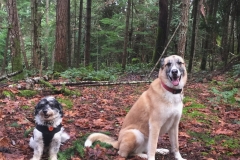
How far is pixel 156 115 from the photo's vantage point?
168 inches

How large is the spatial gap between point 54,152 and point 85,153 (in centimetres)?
51

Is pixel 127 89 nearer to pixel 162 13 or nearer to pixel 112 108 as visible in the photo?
pixel 112 108

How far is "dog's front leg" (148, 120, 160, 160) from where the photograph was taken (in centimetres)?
427

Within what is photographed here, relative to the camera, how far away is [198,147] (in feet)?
16.6

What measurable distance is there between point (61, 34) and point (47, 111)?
1133 centimetres

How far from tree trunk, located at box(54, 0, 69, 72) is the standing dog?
10.9m

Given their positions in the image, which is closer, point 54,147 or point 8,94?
point 54,147

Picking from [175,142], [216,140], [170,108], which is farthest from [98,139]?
[216,140]

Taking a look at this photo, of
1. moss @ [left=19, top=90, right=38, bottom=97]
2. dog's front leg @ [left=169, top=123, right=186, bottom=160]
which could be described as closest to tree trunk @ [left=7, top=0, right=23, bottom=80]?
moss @ [left=19, top=90, right=38, bottom=97]

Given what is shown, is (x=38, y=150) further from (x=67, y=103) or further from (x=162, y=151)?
(x=67, y=103)

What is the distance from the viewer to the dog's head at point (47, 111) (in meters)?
4.15

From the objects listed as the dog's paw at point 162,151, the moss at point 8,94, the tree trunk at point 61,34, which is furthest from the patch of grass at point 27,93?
the tree trunk at point 61,34

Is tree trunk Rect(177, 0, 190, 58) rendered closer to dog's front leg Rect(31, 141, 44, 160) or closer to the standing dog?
the standing dog

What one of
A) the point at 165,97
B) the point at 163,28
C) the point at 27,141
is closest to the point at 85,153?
the point at 27,141
